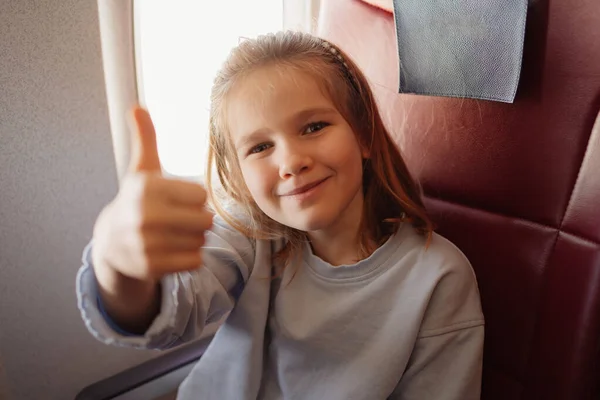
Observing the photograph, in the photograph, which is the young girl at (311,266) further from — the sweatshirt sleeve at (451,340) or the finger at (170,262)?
the finger at (170,262)

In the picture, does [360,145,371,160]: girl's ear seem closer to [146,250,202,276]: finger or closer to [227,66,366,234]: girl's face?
[227,66,366,234]: girl's face

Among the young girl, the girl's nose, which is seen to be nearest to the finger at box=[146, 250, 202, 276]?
the young girl

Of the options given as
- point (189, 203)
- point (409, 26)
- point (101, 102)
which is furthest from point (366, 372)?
point (101, 102)

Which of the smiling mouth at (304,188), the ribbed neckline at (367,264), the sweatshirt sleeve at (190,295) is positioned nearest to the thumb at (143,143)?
the sweatshirt sleeve at (190,295)

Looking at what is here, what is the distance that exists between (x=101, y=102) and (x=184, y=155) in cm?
Answer: 22

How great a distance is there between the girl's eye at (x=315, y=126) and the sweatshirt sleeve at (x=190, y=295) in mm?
219

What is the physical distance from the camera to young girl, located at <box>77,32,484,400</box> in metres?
0.62

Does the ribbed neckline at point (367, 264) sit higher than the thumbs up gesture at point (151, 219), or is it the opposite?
the thumbs up gesture at point (151, 219)

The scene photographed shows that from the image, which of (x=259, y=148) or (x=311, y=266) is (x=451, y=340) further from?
(x=259, y=148)

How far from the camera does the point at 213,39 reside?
3.24 ft

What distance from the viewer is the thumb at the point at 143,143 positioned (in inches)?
15.8

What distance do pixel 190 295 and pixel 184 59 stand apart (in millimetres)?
581

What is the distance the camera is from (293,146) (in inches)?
24.2

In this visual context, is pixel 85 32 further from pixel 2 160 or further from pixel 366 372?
pixel 366 372
